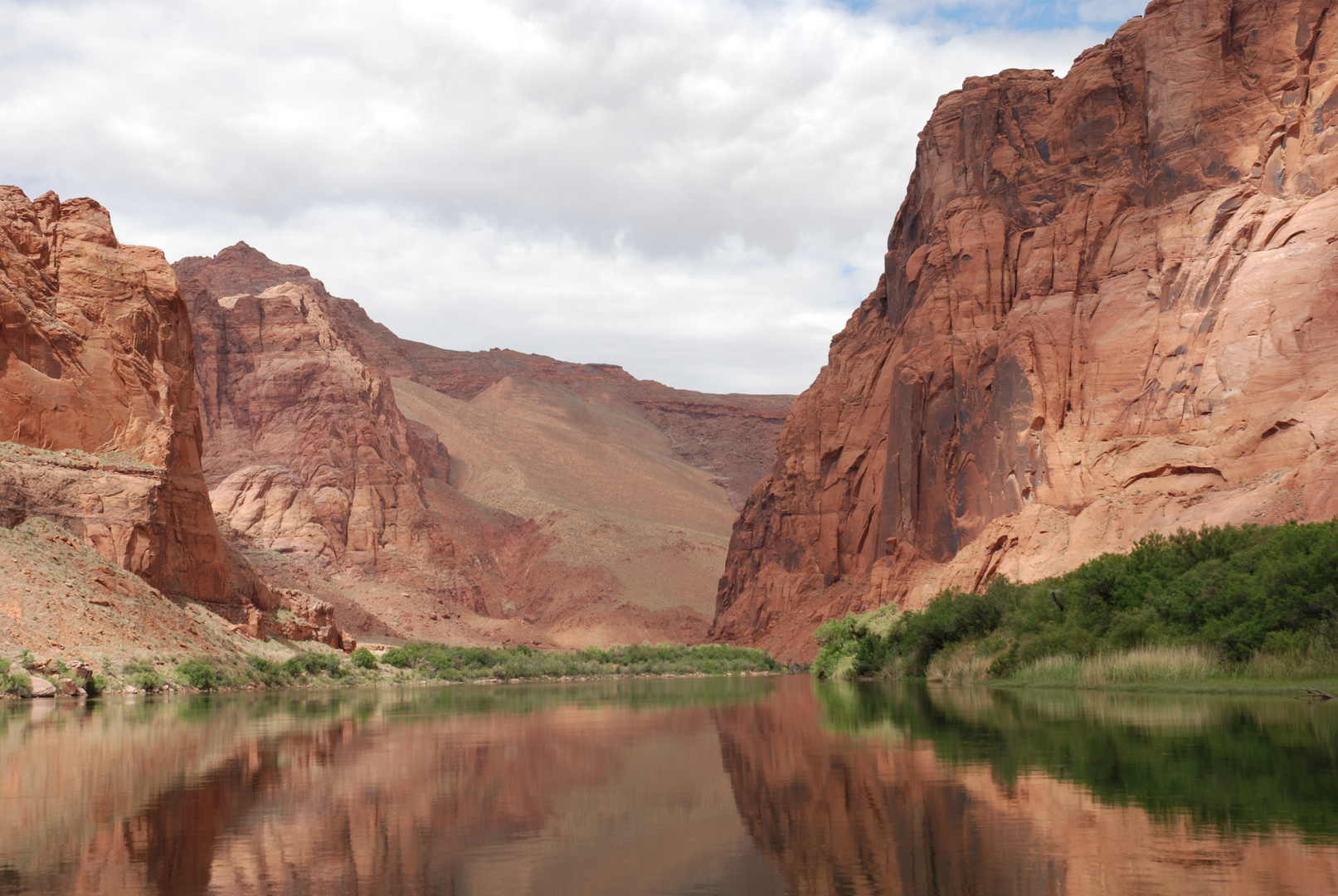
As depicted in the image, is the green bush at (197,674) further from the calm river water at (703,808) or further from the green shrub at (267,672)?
the calm river water at (703,808)

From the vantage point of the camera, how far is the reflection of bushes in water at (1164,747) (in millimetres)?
9938

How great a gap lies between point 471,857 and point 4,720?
2026 centimetres

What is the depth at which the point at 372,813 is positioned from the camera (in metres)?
11.1

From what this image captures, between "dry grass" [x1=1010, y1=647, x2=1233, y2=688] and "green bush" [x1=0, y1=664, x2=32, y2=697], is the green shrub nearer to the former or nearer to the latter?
"green bush" [x1=0, y1=664, x2=32, y2=697]

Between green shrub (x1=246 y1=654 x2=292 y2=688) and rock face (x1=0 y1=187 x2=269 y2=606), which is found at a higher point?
rock face (x1=0 y1=187 x2=269 y2=606)

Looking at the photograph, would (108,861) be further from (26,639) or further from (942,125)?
(942,125)

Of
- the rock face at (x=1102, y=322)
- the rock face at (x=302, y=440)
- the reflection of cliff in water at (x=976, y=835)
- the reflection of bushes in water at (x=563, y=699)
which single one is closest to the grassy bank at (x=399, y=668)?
the rock face at (x=1102, y=322)

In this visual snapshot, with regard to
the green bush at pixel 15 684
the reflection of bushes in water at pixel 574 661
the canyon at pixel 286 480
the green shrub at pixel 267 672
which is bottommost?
the reflection of bushes in water at pixel 574 661

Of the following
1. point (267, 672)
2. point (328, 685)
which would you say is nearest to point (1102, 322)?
point (328, 685)

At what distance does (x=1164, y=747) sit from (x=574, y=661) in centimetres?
6744

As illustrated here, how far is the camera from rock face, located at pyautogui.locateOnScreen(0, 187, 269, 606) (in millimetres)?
51156

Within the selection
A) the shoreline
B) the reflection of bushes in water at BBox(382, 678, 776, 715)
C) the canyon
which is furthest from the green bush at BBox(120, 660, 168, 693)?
the reflection of bushes in water at BBox(382, 678, 776, 715)

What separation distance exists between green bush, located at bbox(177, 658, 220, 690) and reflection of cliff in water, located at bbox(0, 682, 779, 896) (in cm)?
2197

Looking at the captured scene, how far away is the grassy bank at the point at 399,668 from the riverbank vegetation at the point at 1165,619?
27.7 meters
